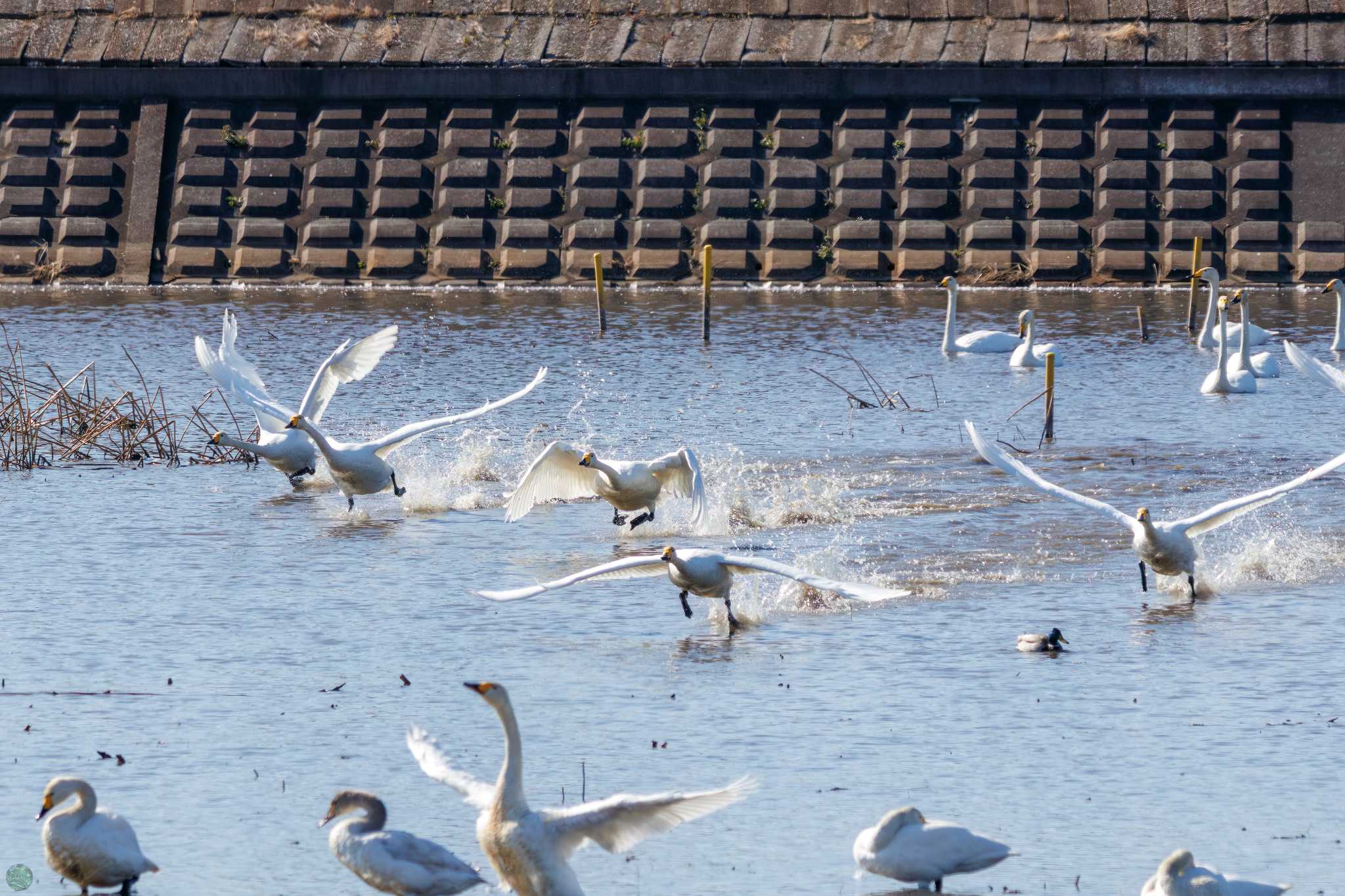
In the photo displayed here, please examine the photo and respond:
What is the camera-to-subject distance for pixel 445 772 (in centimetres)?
845

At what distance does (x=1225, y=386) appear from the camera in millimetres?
23297

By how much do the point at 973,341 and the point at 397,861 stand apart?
19719mm

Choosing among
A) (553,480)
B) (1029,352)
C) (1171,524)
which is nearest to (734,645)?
(1171,524)

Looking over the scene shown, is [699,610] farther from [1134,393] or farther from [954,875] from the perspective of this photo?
[1134,393]

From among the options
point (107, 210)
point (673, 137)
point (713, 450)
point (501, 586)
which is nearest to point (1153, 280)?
point (673, 137)

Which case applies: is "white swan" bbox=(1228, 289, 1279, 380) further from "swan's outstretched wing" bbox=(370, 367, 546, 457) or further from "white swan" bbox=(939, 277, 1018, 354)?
"swan's outstretched wing" bbox=(370, 367, 546, 457)

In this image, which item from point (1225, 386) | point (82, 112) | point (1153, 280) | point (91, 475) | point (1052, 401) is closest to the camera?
point (91, 475)

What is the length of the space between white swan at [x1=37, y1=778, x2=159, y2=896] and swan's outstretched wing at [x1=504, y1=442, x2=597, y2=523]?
7521 millimetres

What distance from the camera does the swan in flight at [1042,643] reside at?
1210cm

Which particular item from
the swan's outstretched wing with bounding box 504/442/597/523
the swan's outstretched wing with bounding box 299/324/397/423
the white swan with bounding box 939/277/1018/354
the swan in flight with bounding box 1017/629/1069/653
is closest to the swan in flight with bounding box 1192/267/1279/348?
the white swan with bounding box 939/277/1018/354

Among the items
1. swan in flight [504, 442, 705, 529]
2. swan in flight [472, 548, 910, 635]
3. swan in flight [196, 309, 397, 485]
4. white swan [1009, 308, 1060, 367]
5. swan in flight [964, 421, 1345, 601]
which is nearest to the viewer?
swan in flight [472, 548, 910, 635]

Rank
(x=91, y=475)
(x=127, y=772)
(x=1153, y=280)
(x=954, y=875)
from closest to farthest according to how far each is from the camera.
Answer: (x=954, y=875) < (x=127, y=772) < (x=91, y=475) < (x=1153, y=280)

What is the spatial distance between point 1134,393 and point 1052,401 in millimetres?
3546

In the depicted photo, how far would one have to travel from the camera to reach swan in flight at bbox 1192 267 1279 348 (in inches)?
1005
